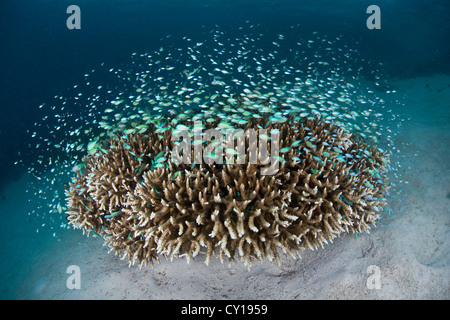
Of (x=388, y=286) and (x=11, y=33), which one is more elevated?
(x=11, y=33)

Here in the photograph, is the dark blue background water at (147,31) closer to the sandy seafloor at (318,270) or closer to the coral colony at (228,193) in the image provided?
the sandy seafloor at (318,270)

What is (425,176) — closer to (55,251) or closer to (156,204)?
(156,204)

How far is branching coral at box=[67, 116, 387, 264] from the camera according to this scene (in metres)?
3.98

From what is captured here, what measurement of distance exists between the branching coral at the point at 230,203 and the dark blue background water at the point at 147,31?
22187 mm

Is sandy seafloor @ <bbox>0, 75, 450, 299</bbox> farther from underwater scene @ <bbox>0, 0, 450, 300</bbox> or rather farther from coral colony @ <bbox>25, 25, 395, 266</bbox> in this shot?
coral colony @ <bbox>25, 25, 395, 266</bbox>

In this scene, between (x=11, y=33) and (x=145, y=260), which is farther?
(x=11, y=33)

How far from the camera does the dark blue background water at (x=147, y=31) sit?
25000 millimetres

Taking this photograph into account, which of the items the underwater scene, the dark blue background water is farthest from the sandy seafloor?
the dark blue background water

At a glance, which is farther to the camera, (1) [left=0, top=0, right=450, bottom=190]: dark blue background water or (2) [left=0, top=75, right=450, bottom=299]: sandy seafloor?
(1) [left=0, top=0, right=450, bottom=190]: dark blue background water

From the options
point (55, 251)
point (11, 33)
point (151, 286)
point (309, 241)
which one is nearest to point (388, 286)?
point (309, 241)

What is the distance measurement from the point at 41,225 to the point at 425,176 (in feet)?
52.2

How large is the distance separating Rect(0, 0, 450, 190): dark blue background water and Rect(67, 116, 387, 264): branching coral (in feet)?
72.8

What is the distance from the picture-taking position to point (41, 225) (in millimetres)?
11680

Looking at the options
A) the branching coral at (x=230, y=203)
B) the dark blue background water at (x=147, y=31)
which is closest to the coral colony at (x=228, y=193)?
the branching coral at (x=230, y=203)
